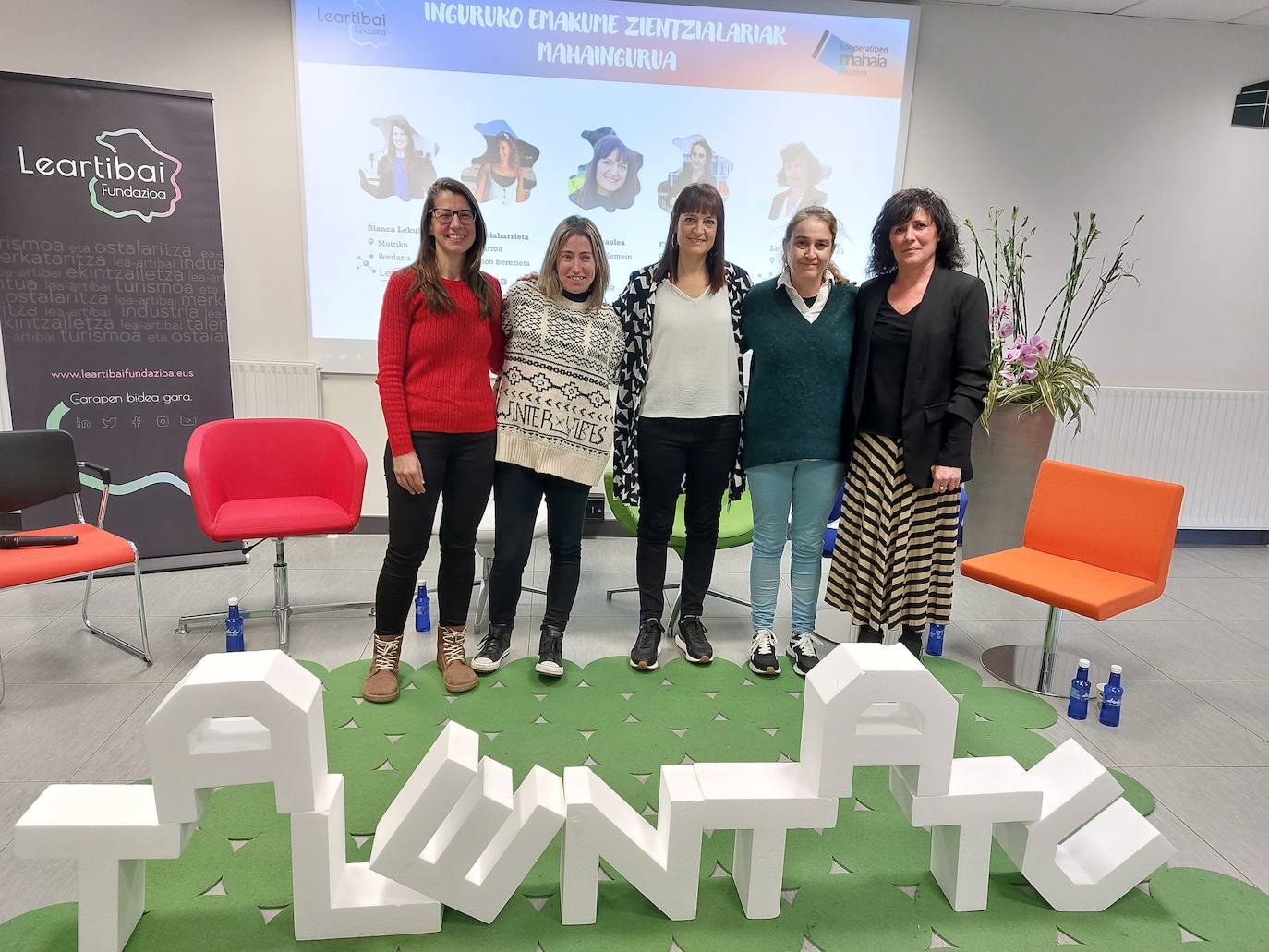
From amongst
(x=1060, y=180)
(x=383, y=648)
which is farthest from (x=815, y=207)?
(x=1060, y=180)

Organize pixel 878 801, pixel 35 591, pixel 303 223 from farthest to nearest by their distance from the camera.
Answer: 1. pixel 303 223
2. pixel 35 591
3. pixel 878 801

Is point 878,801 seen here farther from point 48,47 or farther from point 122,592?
point 48,47

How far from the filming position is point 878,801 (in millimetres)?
2045

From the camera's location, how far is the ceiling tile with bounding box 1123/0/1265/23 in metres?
4.01

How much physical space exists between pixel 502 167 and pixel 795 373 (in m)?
2.35

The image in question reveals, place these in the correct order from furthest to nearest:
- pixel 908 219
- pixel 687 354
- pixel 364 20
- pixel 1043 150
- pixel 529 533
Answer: pixel 1043 150
pixel 364 20
pixel 529 533
pixel 687 354
pixel 908 219

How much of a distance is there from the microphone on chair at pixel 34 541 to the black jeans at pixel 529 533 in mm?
1415

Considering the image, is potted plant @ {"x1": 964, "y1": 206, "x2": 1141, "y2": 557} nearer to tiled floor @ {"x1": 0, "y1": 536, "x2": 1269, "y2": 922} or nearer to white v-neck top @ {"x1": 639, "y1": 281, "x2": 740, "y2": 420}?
tiled floor @ {"x1": 0, "y1": 536, "x2": 1269, "y2": 922}

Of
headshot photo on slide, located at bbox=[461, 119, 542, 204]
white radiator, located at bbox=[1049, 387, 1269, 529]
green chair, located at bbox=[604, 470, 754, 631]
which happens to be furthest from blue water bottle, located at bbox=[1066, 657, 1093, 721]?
headshot photo on slide, located at bbox=[461, 119, 542, 204]

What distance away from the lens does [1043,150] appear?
14.1ft

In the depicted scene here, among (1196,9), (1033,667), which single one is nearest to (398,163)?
(1033,667)

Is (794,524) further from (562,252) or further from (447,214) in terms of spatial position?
(447,214)

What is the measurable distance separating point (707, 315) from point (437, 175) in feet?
7.36

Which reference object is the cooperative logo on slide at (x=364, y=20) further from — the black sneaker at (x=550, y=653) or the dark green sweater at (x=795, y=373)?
the black sneaker at (x=550, y=653)
